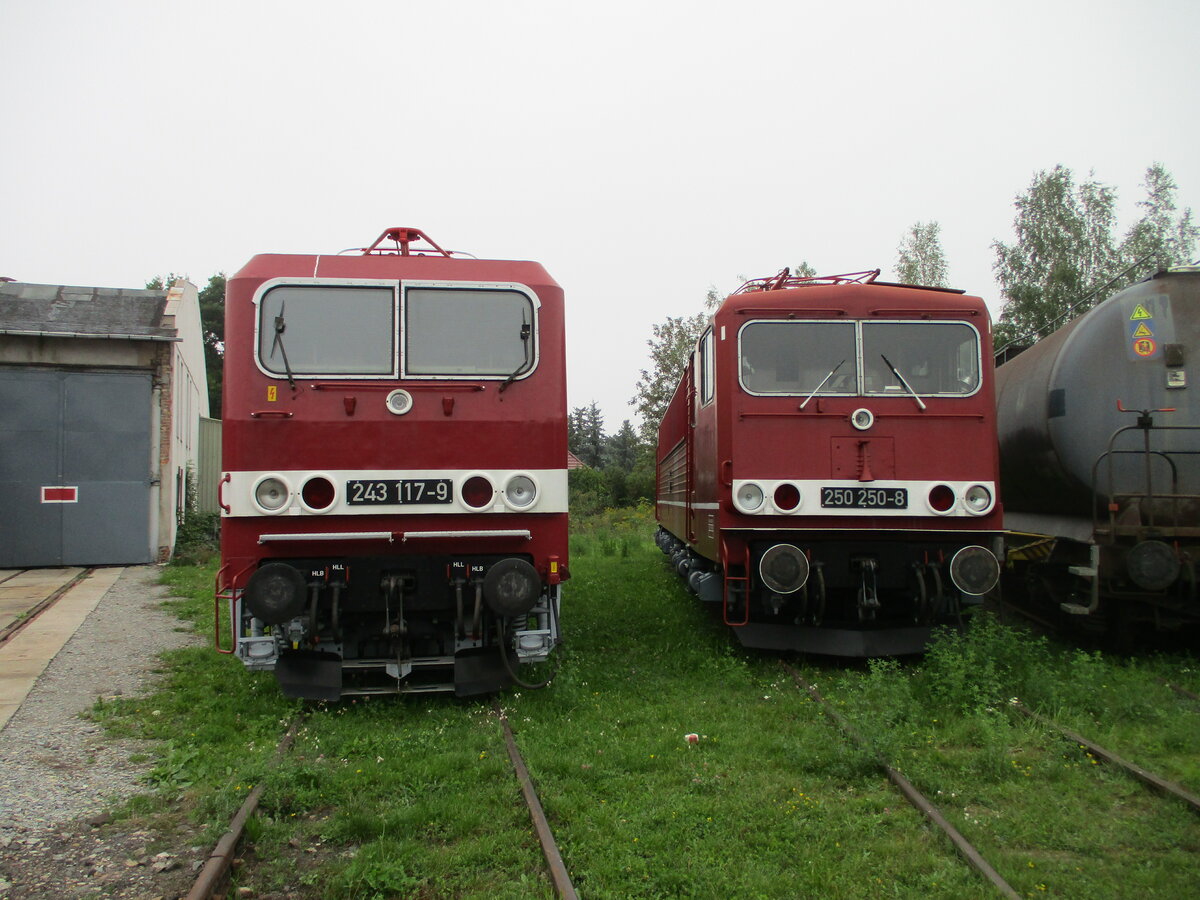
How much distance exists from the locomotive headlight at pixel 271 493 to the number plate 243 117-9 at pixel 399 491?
42 cm

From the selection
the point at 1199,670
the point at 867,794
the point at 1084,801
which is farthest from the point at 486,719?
the point at 1199,670

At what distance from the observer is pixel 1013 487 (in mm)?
10312

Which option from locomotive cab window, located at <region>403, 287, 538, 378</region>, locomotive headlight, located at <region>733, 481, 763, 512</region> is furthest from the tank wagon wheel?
locomotive cab window, located at <region>403, 287, 538, 378</region>

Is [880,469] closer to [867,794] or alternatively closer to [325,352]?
[867,794]

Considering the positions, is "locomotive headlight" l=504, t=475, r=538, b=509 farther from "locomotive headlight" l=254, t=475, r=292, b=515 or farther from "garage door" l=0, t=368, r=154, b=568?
"garage door" l=0, t=368, r=154, b=568

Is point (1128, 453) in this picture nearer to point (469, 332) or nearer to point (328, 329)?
point (469, 332)

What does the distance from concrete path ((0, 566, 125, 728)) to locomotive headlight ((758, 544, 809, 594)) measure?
18.4ft

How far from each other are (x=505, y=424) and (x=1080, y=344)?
5448 mm

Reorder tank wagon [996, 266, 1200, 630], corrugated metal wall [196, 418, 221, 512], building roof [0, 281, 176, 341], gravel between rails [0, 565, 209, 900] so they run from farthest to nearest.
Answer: corrugated metal wall [196, 418, 221, 512] → building roof [0, 281, 176, 341] → tank wagon [996, 266, 1200, 630] → gravel between rails [0, 565, 209, 900]

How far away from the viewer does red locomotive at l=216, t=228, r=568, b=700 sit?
6.56 m

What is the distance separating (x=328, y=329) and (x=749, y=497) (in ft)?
11.8

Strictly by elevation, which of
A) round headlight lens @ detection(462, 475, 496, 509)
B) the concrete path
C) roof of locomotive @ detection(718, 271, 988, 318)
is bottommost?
the concrete path

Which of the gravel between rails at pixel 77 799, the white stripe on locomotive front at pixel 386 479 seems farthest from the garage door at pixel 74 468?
the white stripe on locomotive front at pixel 386 479

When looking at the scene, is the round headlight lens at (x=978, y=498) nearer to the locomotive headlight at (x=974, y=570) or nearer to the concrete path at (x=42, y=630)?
the locomotive headlight at (x=974, y=570)
